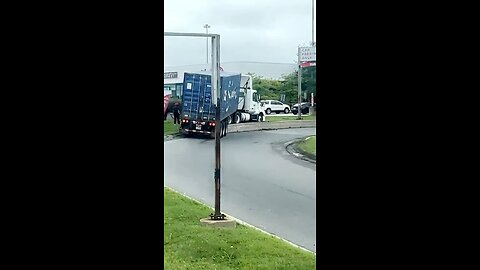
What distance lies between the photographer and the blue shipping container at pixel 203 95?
6.00 metres

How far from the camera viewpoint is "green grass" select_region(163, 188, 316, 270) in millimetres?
4191

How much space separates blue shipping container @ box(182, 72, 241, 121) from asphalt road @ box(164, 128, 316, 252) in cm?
33

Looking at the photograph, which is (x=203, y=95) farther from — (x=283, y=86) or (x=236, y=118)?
(x=283, y=86)

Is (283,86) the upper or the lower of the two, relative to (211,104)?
upper

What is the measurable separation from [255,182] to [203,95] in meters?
1.84

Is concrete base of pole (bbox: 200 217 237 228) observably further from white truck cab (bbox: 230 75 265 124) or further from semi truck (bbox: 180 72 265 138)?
white truck cab (bbox: 230 75 265 124)

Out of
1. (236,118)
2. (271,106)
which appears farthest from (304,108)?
(271,106)

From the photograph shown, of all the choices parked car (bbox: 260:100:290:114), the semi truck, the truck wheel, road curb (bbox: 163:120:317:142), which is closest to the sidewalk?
road curb (bbox: 163:120:317:142)

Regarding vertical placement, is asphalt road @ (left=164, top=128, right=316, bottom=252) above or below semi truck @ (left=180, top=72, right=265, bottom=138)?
below

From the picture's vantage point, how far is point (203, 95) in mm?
7258
